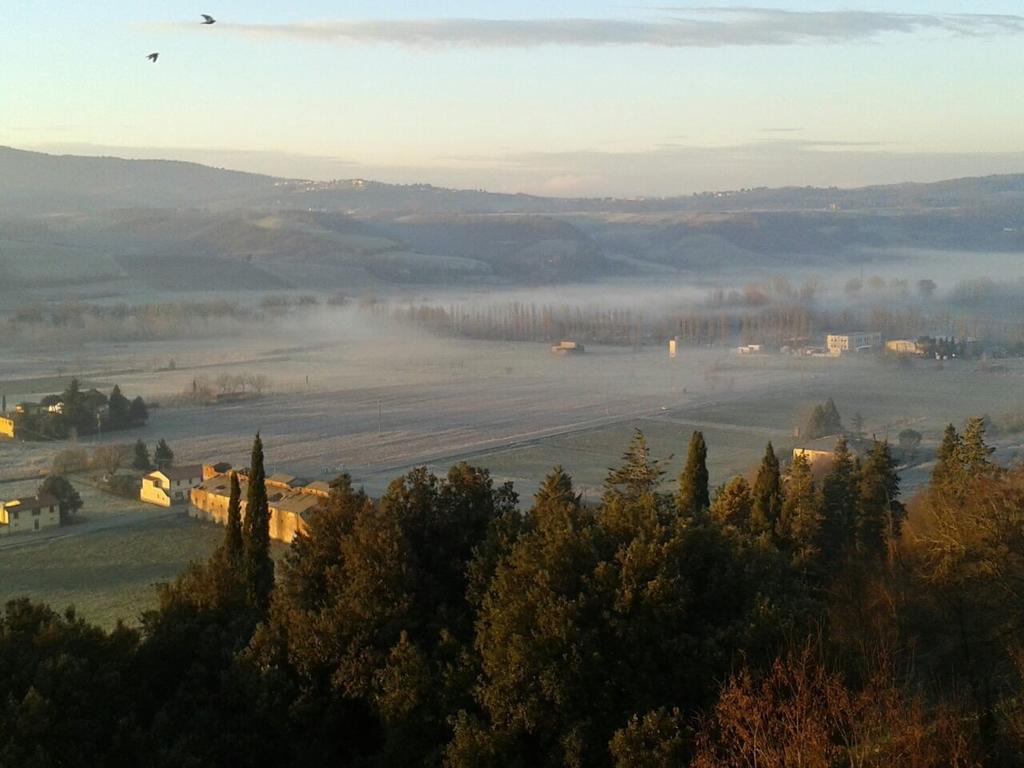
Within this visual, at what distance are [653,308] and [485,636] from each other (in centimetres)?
2819

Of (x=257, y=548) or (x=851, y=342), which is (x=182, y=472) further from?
(x=851, y=342)

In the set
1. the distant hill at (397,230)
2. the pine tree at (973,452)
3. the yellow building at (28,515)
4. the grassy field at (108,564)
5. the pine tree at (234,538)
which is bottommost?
the grassy field at (108,564)

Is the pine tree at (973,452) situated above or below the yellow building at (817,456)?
above

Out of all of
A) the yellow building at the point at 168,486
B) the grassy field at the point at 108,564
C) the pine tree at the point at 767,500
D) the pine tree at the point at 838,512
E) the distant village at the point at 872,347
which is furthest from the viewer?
the distant village at the point at 872,347

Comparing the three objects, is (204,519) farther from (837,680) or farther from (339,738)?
(837,680)

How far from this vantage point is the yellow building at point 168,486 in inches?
416

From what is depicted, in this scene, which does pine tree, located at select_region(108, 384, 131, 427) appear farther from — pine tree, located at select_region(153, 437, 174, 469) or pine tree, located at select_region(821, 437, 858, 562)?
pine tree, located at select_region(821, 437, 858, 562)

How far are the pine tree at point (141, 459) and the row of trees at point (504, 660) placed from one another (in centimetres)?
720

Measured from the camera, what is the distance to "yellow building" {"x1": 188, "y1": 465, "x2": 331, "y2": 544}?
901cm

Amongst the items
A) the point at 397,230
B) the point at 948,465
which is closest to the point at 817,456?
the point at 948,465

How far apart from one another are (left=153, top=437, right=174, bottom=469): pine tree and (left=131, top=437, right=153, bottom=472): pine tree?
87mm

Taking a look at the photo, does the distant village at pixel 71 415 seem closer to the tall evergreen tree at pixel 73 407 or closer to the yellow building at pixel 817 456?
the tall evergreen tree at pixel 73 407

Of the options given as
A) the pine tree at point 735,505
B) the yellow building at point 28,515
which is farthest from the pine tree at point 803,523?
the yellow building at point 28,515

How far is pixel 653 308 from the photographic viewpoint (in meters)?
31.6
